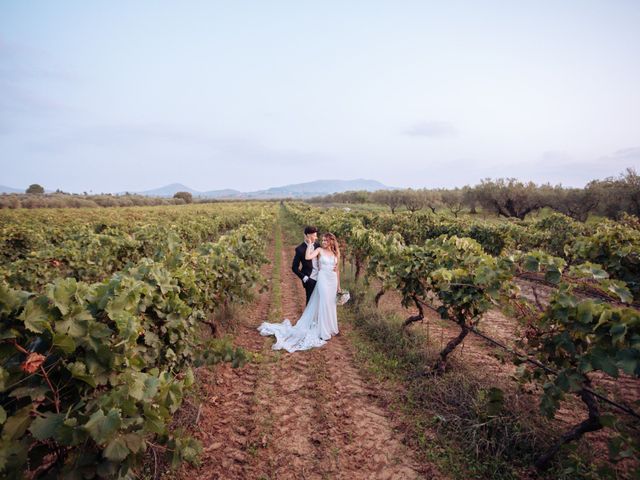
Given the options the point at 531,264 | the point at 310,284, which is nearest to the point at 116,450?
the point at 531,264

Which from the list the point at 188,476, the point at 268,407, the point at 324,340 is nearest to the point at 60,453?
the point at 188,476

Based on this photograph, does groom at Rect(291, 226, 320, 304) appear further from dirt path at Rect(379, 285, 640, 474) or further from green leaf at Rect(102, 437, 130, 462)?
green leaf at Rect(102, 437, 130, 462)

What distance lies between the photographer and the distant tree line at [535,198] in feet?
96.4

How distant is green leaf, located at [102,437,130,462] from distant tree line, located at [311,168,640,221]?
88.0 ft

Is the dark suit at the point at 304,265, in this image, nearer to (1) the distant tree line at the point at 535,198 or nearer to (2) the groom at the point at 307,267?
(2) the groom at the point at 307,267

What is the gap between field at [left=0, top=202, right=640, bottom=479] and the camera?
7.01ft

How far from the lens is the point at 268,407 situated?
4609 mm

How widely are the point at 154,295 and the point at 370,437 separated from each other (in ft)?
10.3

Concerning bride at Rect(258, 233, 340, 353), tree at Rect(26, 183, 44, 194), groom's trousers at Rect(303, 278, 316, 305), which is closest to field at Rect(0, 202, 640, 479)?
bride at Rect(258, 233, 340, 353)

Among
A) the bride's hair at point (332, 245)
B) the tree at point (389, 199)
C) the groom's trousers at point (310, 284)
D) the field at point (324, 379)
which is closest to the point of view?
the field at point (324, 379)

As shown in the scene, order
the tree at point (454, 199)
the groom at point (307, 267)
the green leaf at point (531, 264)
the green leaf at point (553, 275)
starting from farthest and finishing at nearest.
Result: 1. the tree at point (454, 199)
2. the groom at point (307, 267)
3. the green leaf at point (531, 264)
4. the green leaf at point (553, 275)

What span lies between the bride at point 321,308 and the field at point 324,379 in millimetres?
335

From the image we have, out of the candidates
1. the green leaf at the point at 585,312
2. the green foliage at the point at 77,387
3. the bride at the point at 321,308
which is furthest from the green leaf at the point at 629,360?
Answer: the bride at the point at 321,308

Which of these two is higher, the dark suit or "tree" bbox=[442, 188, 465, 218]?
"tree" bbox=[442, 188, 465, 218]
